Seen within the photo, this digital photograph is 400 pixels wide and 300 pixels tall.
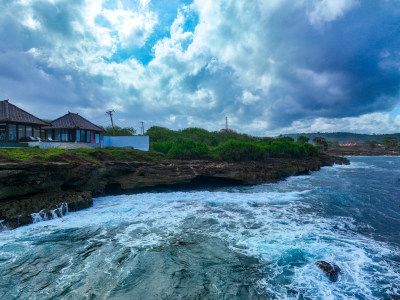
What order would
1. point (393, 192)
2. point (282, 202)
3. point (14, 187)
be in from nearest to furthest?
point (14, 187) → point (282, 202) → point (393, 192)

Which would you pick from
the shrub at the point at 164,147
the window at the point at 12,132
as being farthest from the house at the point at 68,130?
the shrub at the point at 164,147

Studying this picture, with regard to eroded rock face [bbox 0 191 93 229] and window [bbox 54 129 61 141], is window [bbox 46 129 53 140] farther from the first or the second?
eroded rock face [bbox 0 191 93 229]

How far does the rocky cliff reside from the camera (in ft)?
33.7

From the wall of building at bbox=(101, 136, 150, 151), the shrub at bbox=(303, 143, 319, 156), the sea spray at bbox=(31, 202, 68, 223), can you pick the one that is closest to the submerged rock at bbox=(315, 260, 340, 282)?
the sea spray at bbox=(31, 202, 68, 223)

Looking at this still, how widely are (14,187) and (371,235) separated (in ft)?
53.4

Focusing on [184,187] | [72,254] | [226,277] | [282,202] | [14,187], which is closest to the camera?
[226,277]

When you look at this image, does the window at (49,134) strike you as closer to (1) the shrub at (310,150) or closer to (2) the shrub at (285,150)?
(2) the shrub at (285,150)

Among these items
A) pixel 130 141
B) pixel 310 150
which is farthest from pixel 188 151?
pixel 310 150

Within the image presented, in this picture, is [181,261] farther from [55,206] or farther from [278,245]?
[55,206]

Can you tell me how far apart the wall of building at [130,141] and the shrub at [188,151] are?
548 centimetres

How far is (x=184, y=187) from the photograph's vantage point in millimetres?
18453

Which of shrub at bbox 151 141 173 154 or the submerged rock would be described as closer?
the submerged rock

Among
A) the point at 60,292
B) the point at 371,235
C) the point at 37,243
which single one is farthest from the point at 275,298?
the point at 37,243

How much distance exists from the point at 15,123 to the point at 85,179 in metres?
13.2
